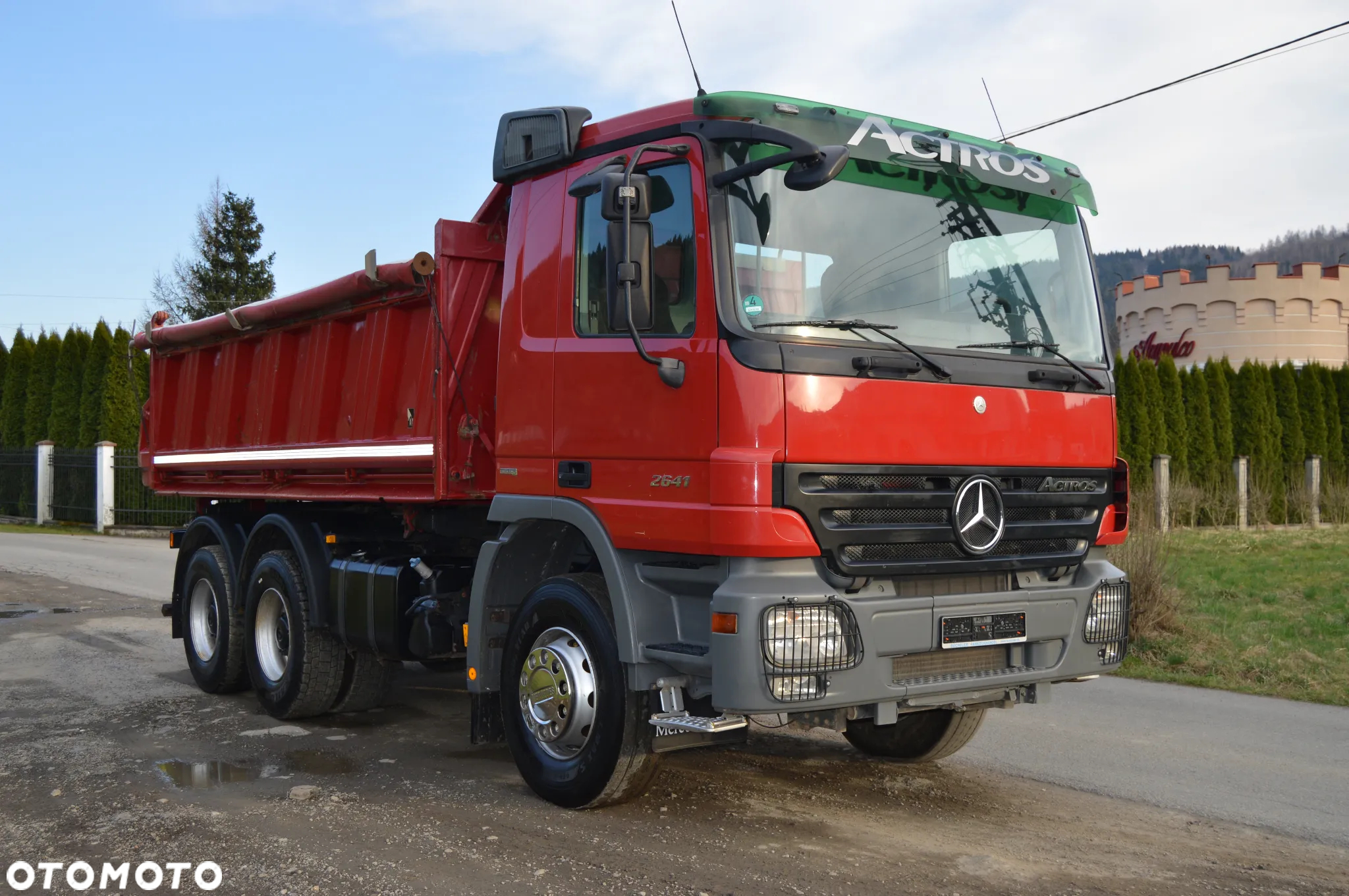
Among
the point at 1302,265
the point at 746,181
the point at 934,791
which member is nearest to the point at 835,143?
the point at 746,181

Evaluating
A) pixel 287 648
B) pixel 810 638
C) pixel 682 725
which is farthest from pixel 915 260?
pixel 287 648

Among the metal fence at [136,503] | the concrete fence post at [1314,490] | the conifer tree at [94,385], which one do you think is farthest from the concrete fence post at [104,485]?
the concrete fence post at [1314,490]

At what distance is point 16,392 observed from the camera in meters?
30.6

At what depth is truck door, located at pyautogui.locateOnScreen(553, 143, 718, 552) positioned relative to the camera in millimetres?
4613

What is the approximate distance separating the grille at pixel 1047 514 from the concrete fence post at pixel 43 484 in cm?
2829

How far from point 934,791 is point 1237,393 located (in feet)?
79.0

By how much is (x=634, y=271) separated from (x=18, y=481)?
2993 cm

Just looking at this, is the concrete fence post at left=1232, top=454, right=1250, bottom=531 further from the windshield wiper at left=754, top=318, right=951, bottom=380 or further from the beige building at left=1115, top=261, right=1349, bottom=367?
the beige building at left=1115, top=261, right=1349, bottom=367

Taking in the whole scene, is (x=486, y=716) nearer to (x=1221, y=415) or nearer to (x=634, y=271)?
(x=634, y=271)

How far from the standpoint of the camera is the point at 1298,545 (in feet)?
58.0

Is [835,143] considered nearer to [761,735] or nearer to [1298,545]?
[761,735]

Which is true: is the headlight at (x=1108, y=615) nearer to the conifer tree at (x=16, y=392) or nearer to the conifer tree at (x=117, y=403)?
the conifer tree at (x=117, y=403)

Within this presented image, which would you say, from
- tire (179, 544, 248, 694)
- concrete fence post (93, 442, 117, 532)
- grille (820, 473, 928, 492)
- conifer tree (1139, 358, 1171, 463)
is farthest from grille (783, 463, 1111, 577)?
concrete fence post (93, 442, 117, 532)
